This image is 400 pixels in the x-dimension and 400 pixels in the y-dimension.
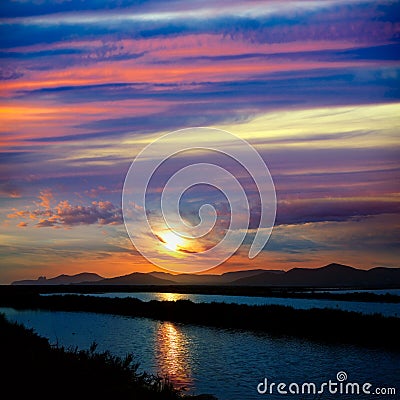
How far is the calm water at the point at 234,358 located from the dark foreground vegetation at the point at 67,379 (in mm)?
4744

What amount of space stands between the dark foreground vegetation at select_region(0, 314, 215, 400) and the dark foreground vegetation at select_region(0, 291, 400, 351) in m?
20.8

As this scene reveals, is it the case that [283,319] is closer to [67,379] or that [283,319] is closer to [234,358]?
[234,358]

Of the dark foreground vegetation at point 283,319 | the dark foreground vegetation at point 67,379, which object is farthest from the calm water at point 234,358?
the dark foreground vegetation at point 67,379

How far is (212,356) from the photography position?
3584cm

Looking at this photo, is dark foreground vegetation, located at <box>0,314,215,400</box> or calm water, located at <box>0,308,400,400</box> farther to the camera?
calm water, located at <box>0,308,400,400</box>

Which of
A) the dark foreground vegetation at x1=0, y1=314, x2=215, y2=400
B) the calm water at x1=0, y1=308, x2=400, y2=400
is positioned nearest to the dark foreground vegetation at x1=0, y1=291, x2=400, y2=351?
the calm water at x1=0, y1=308, x2=400, y2=400

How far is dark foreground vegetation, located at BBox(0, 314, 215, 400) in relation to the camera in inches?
696

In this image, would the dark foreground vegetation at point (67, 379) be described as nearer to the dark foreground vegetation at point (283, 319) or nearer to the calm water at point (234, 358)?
the calm water at point (234, 358)

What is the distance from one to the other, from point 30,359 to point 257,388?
31.6ft

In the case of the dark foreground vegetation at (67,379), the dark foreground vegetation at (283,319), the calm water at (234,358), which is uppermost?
the dark foreground vegetation at (283,319)

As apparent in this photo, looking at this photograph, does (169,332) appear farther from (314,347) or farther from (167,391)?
(167,391)

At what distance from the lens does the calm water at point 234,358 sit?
27.8 metres

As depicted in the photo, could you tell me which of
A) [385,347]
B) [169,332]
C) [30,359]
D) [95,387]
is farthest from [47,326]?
[95,387]

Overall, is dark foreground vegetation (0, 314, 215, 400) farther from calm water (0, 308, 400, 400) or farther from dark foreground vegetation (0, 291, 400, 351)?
dark foreground vegetation (0, 291, 400, 351)
